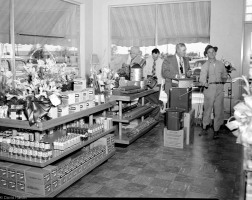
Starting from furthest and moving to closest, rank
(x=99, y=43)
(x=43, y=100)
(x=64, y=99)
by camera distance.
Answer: (x=99, y=43) → (x=64, y=99) → (x=43, y=100)

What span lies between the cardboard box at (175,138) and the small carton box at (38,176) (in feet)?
9.40

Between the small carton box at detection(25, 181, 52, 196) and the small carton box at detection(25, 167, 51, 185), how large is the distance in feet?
0.11

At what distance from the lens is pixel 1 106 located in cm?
364

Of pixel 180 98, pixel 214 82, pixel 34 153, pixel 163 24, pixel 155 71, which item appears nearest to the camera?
pixel 34 153

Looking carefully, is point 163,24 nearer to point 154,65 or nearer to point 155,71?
point 154,65

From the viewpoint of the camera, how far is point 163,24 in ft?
27.8

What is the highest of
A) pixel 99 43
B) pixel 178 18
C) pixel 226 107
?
pixel 178 18

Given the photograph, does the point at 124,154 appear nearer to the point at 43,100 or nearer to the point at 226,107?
the point at 43,100

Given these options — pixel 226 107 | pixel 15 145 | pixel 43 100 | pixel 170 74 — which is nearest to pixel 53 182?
pixel 15 145

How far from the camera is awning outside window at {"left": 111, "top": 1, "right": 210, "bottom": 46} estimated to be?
8.02 m

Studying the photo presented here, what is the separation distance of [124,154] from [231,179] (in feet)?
6.03

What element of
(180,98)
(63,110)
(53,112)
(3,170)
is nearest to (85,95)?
(63,110)

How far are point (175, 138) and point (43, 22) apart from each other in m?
4.33

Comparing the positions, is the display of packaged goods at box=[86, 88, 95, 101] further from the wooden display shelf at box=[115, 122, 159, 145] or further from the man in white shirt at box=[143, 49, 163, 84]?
the man in white shirt at box=[143, 49, 163, 84]
